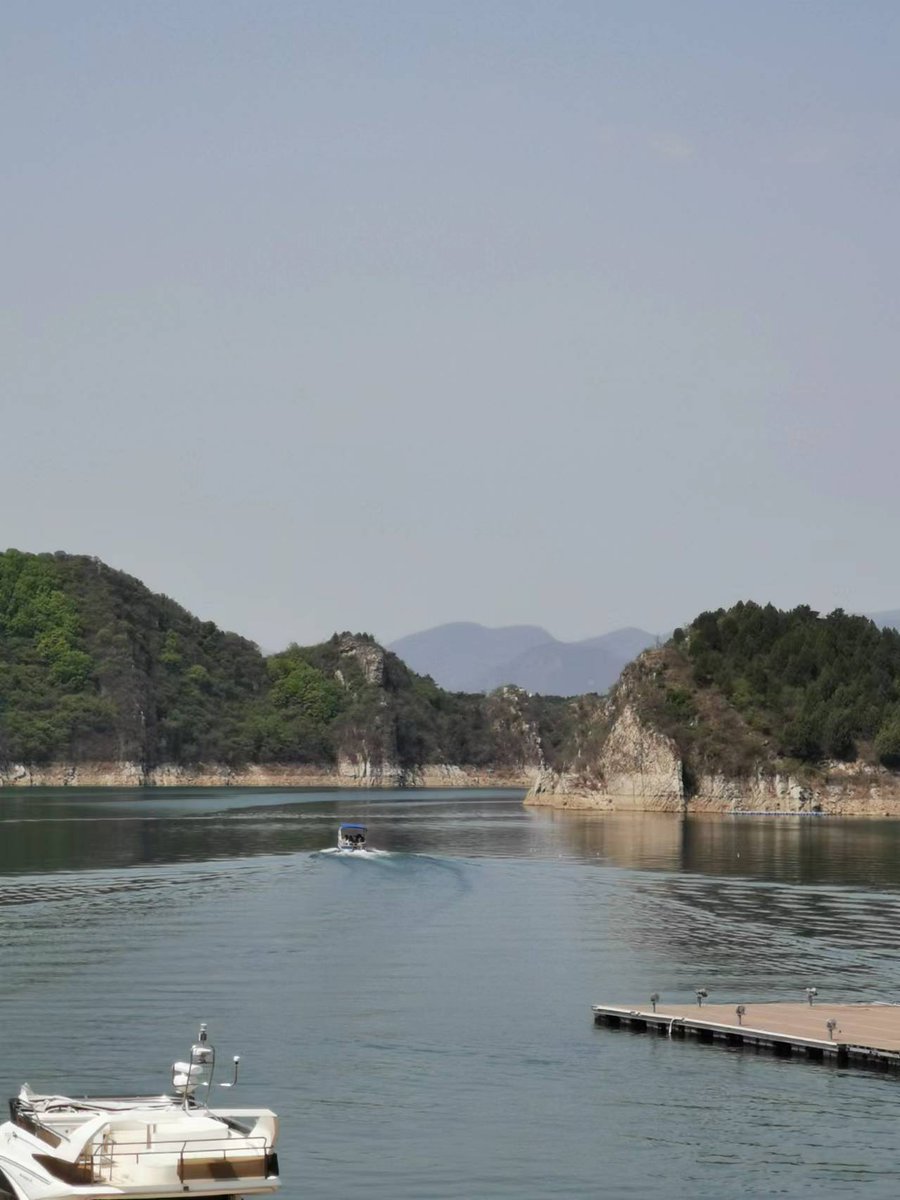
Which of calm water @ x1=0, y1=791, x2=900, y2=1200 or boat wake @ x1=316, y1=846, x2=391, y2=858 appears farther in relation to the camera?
boat wake @ x1=316, y1=846, x2=391, y2=858

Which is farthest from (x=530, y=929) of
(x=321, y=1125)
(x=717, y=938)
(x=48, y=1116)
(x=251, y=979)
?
(x=48, y=1116)

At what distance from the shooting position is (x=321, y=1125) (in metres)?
40.1

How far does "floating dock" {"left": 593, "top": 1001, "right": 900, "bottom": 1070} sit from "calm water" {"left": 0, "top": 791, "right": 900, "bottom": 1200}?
0.93 meters

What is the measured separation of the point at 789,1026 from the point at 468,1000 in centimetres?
1064

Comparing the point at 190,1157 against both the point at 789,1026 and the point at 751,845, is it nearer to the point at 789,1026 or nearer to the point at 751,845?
the point at 789,1026

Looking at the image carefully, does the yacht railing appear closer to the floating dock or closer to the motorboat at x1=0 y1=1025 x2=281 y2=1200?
the motorboat at x1=0 y1=1025 x2=281 y2=1200

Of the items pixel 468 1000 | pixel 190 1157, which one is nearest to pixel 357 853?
pixel 468 1000

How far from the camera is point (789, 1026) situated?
49938mm

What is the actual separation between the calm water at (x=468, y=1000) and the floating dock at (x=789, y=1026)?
93cm

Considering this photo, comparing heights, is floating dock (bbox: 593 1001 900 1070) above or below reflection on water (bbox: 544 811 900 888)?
below

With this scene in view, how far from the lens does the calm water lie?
38.1 meters

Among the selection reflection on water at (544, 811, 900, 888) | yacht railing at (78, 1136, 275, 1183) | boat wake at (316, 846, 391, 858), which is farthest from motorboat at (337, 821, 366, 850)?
yacht railing at (78, 1136, 275, 1183)

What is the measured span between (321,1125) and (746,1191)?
922cm

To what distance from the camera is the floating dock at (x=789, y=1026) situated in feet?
155
